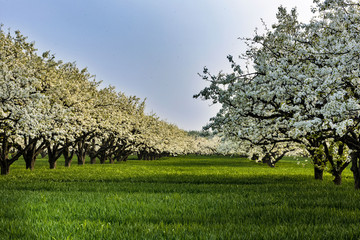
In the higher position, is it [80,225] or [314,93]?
[314,93]

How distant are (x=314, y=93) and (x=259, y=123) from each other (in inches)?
192

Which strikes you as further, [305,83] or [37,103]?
[37,103]

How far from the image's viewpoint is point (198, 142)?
147000 mm

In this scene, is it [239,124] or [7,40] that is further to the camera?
[7,40]

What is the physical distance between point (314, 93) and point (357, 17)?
3126 mm

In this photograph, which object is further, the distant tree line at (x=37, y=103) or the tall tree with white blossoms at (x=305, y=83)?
the distant tree line at (x=37, y=103)

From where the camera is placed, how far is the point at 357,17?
10320mm

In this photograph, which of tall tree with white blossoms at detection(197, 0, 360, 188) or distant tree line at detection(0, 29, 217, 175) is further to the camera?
distant tree line at detection(0, 29, 217, 175)

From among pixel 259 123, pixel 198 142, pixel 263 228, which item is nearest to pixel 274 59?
pixel 259 123

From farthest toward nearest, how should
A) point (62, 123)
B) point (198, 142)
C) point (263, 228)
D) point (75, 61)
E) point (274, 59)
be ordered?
point (198, 142) < point (75, 61) < point (62, 123) < point (274, 59) < point (263, 228)

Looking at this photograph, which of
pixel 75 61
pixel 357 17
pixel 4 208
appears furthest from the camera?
pixel 75 61

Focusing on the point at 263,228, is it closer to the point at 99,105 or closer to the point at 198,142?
the point at 99,105

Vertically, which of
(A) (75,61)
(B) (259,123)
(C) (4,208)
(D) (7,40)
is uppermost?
(A) (75,61)

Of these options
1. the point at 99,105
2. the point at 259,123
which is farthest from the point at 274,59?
the point at 99,105
